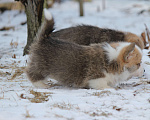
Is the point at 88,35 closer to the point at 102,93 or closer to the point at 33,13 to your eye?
the point at 33,13

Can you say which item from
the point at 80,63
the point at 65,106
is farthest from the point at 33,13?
the point at 65,106

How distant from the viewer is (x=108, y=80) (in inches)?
178

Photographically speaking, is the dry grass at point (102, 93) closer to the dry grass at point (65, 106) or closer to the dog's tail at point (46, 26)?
the dry grass at point (65, 106)

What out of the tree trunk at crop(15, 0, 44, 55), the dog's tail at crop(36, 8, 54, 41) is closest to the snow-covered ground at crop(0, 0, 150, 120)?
the dog's tail at crop(36, 8, 54, 41)

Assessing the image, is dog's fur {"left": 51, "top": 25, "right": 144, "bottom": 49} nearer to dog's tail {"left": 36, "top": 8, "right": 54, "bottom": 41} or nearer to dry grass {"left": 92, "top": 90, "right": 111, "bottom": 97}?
dog's tail {"left": 36, "top": 8, "right": 54, "bottom": 41}

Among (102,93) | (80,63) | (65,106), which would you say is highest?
(80,63)

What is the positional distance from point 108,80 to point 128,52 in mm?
627

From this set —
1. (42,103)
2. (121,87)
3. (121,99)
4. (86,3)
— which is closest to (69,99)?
(42,103)

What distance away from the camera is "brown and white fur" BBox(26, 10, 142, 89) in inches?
177

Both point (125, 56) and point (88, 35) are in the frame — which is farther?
point (88, 35)

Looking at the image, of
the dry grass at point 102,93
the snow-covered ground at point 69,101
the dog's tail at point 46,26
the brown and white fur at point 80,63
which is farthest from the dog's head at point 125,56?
the dog's tail at point 46,26

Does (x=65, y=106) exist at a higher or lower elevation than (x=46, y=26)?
lower

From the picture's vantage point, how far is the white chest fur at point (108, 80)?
4461 mm

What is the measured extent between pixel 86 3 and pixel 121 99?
63.2 feet
